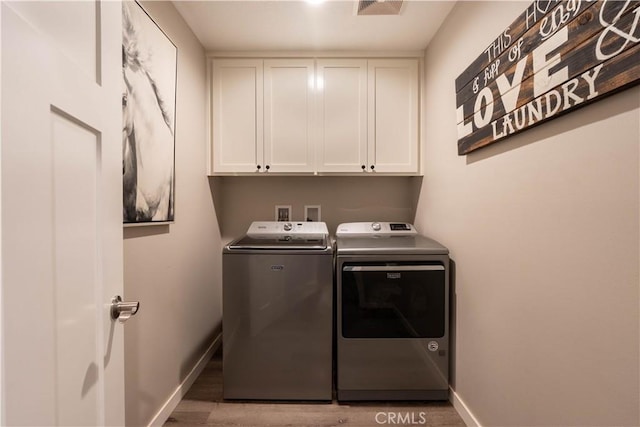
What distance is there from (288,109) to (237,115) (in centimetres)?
40

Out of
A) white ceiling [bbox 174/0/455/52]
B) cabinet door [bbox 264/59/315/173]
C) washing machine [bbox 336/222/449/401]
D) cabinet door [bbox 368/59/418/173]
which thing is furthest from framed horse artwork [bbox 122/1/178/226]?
cabinet door [bbox 368/59/418/173]

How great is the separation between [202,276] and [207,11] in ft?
5.83

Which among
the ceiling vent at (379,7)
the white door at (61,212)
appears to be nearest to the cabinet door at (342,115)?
the ceiling vent at (379,7)

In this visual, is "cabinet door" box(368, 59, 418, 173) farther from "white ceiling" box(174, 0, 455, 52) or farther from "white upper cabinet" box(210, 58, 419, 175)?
"white ceiling" box(174, 0, 455, 52)

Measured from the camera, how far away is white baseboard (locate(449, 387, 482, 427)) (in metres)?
1.48

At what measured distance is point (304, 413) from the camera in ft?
5.41

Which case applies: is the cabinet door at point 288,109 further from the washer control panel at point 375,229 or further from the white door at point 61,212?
the white door at point 61,212

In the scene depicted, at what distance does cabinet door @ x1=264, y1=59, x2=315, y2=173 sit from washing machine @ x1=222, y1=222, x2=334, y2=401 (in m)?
0.86

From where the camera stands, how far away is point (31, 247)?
519 mm

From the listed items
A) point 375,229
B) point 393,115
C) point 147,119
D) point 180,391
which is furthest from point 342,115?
point 180,391

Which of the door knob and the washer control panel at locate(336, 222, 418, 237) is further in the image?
the washer control panel at locate(336, 222, 418, 237)

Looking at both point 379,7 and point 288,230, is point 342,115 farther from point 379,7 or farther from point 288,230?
point 288,230

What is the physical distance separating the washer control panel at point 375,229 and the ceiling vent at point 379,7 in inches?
56.8

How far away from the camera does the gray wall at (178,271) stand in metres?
1.34
